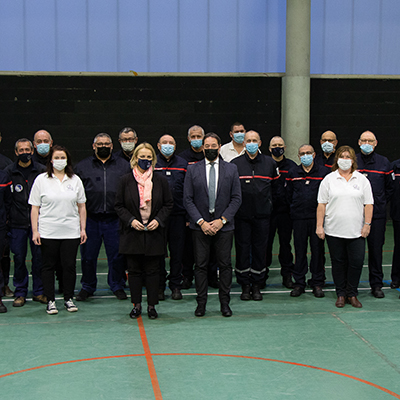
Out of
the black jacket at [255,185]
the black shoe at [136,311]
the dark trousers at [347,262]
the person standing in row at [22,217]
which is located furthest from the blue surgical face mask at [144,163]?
the dark trousers at [347,262]

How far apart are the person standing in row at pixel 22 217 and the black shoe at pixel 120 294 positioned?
32.5 inches

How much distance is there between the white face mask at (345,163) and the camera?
606cm

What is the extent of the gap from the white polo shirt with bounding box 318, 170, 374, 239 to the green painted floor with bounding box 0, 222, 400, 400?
2.95ft

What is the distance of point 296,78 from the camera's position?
11.6 meters

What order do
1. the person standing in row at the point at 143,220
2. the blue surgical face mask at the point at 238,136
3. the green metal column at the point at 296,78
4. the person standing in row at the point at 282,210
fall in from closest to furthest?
the person standing in row at the point at 143,220
the person standing in row at the point at 282,210
the blue surgical face mask at the point at 238,136
the green metal column at the point at 296,78

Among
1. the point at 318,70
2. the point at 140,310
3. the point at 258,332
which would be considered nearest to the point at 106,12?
the point at 318,70

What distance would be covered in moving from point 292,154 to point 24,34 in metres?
5.99

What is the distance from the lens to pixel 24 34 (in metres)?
11.2

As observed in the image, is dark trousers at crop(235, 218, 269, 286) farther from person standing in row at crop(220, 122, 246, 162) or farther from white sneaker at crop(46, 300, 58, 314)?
white sneaker at crop(46, 300, 58, 314)

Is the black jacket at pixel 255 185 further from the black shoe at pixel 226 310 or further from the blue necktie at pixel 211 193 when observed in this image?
the black shoe at pixel 226 310

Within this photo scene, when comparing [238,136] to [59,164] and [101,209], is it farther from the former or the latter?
[59,164]

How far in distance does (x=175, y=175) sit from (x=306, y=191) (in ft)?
5.18

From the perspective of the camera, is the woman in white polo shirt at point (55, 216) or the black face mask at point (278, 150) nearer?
the woman in white polo shirt at point (55, 216)

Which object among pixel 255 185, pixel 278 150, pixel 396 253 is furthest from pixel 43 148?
pixel 396 253
